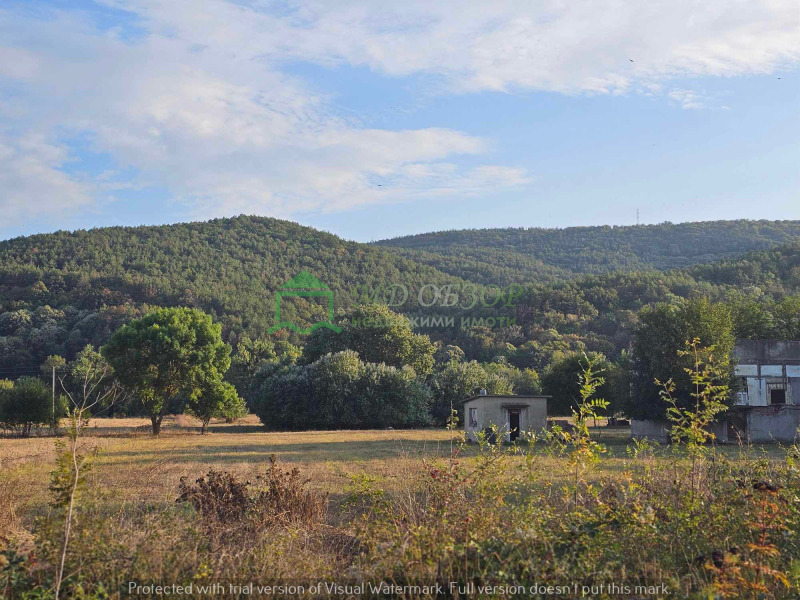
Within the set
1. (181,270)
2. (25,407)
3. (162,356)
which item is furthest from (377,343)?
(181,270)

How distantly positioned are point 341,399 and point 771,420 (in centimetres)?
3352

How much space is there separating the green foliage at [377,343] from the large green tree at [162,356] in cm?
2477

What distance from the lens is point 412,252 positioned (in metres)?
164

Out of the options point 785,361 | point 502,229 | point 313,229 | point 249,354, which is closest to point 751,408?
point 785,361

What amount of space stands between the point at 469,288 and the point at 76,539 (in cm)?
11779

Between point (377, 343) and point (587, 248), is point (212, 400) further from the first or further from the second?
point (587, 248)

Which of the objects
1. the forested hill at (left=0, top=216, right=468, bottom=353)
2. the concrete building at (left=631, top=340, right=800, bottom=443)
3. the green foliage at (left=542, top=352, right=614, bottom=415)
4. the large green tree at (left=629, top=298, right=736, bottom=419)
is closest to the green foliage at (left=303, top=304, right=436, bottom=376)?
the green foliage at (left=542, top=352, right=614, bottom=415)

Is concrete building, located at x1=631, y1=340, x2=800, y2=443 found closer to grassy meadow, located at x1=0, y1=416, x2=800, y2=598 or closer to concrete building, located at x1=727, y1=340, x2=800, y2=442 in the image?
concrete building, located at x1=727, y1=340, x2=800, y2=442

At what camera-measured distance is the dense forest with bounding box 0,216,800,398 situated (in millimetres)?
85188

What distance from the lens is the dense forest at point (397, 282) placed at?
85188 mm

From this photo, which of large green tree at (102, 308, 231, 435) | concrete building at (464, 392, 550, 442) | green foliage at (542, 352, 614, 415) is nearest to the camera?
concrete building at (464, 392, 550, 442)

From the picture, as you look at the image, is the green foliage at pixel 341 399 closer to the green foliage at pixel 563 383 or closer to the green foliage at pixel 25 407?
the green foliage at pixel 563 383

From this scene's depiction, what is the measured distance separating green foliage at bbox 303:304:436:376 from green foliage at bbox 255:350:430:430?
11976 mm

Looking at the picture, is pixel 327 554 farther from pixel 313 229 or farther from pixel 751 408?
pixel 313 229
